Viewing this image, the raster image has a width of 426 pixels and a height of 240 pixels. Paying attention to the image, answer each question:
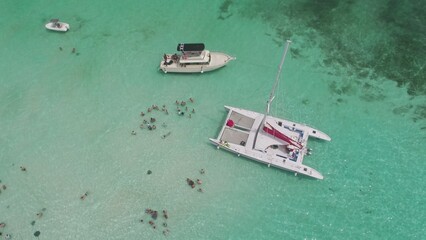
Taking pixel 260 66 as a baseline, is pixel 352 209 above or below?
below

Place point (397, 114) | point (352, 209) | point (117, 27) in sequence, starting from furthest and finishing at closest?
point (117, 27)
point (397, 114)
point (352, 209)

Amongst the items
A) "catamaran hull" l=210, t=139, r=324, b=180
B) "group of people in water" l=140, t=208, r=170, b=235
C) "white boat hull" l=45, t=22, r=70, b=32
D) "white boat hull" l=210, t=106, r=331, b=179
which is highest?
"white boat hull" l=45, t=22, r=70, b=32

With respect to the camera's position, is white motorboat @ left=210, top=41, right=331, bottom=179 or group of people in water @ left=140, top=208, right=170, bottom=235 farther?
white motorboat @ left=210, top=41, right=331, bottom=179

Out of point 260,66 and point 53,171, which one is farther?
point 260,66

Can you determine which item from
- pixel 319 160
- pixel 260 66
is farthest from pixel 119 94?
pixel 319 160

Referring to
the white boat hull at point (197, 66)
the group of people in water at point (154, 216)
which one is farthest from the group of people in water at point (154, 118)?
the group of people in water at point (154, 216)

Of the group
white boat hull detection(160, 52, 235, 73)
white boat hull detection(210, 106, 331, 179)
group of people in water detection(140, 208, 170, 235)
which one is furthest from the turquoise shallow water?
white boat hull detection(210, 106, 331, 179)

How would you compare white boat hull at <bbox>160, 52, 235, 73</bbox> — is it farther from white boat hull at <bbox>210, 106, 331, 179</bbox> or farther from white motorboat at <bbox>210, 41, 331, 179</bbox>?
white motorboat at <bbox>210, 41, 331, 179</bbox>

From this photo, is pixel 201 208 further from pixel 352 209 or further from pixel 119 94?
pixel 119 94

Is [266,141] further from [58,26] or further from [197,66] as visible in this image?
[58,26]
